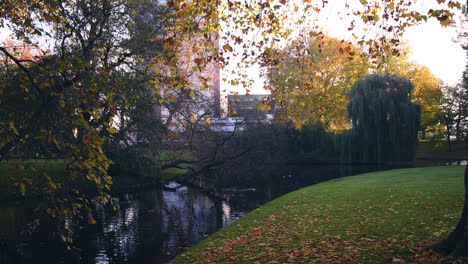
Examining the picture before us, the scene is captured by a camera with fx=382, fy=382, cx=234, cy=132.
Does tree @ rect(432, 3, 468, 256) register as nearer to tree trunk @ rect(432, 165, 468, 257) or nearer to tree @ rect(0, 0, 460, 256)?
tree trunk @ rect(432, 165, 468, 257)

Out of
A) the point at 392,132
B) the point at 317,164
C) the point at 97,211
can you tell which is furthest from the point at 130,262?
the point at 317,164

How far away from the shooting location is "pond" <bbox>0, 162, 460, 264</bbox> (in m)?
9.59

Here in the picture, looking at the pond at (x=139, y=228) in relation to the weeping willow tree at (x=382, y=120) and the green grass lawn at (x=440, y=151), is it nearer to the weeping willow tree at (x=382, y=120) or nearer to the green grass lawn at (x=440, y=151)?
the weeping willow tree at (x=382, y=120)

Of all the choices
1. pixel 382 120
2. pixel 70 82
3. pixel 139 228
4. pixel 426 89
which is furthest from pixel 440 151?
pixel 70 82

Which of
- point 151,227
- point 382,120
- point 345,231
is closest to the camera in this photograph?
point 345,231

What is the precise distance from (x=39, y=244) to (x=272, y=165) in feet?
92.4

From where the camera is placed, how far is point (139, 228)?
12.6 meters

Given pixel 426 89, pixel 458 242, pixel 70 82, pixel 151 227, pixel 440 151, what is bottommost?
pixel 151 227

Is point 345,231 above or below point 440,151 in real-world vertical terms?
below

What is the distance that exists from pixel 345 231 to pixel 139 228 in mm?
7148

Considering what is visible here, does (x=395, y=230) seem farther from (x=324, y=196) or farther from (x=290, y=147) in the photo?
(x=290, y=147)

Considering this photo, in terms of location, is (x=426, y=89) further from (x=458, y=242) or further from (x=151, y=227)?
(x=458, y=242)

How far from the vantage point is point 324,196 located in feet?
46.0

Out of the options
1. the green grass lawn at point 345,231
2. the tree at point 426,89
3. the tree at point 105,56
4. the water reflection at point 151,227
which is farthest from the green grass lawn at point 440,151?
the tree at point 105,56
